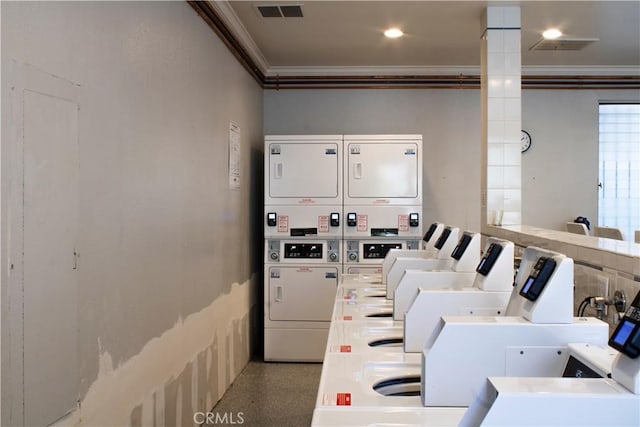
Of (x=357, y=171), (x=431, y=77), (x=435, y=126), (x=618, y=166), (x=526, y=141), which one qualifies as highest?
(x=431, y=77)

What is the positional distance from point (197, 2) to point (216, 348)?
2184 millimetres

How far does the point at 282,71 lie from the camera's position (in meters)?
5.38

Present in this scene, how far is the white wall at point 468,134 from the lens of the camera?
5.44 m

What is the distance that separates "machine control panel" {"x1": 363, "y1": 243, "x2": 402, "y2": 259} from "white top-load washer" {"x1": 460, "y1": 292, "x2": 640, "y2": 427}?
11.7ft

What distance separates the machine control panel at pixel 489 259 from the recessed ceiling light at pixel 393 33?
2.54 m

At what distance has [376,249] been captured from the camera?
471 centimetres

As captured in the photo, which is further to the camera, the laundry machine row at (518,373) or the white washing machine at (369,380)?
the white washing machine at (369,380)

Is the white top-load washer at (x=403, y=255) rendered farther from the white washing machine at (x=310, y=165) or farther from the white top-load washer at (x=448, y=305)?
the white washing machine at (x=310, y=165)

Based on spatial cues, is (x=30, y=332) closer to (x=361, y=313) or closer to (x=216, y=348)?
(x=361, y=313)

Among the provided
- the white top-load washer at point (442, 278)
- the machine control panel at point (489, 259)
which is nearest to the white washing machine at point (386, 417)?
the machine control panel at point (489, 259)

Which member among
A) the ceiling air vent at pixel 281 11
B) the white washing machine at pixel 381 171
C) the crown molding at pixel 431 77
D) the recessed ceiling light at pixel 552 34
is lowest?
the white washing machine at pixel 381 171

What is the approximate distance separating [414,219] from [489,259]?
2.55 metres

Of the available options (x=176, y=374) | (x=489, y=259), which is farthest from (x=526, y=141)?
(x=176, y=374)

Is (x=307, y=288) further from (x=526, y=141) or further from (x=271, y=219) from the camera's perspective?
(x=526, y=141)
